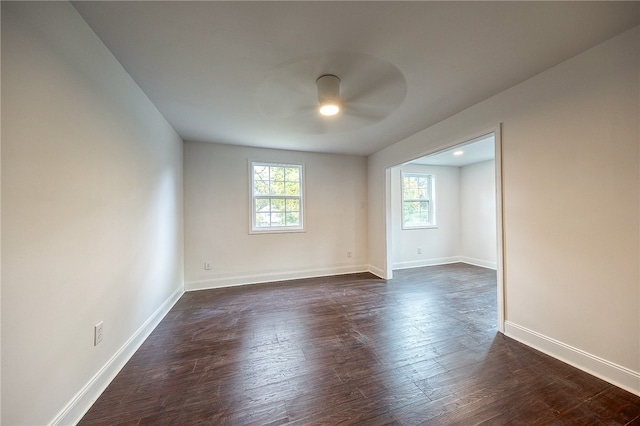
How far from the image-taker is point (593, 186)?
66.4 inches

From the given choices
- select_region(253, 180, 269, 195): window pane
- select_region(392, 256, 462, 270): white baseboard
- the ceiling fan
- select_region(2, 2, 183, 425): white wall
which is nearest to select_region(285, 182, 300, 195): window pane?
select_region(253, 180, 269, 195): window pane

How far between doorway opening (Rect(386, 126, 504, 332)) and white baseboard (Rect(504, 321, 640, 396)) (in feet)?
9.31

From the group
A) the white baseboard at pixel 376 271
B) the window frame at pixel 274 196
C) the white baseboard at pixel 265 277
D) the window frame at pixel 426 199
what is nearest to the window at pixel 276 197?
the window frame at pixel 274 196

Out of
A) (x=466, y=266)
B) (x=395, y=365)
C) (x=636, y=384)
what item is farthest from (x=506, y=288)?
(x=466, y=266)

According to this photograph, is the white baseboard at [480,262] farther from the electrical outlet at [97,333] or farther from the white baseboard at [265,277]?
the electrical outlet at [97,333]

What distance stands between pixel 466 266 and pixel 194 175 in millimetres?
5722

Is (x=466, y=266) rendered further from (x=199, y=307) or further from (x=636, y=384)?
(x=199, y=307)

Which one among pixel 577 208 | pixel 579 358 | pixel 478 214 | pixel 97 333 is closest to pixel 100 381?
pixel 97 333

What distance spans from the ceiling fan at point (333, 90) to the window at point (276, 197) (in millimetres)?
1470

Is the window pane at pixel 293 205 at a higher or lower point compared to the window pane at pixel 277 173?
lower

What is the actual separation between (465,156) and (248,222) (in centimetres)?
440

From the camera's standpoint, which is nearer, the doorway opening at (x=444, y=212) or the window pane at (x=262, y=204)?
the window pane at (x=262, y=204)

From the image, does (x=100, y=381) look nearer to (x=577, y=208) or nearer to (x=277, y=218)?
(x=277, y=218)

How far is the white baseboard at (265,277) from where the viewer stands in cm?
376
